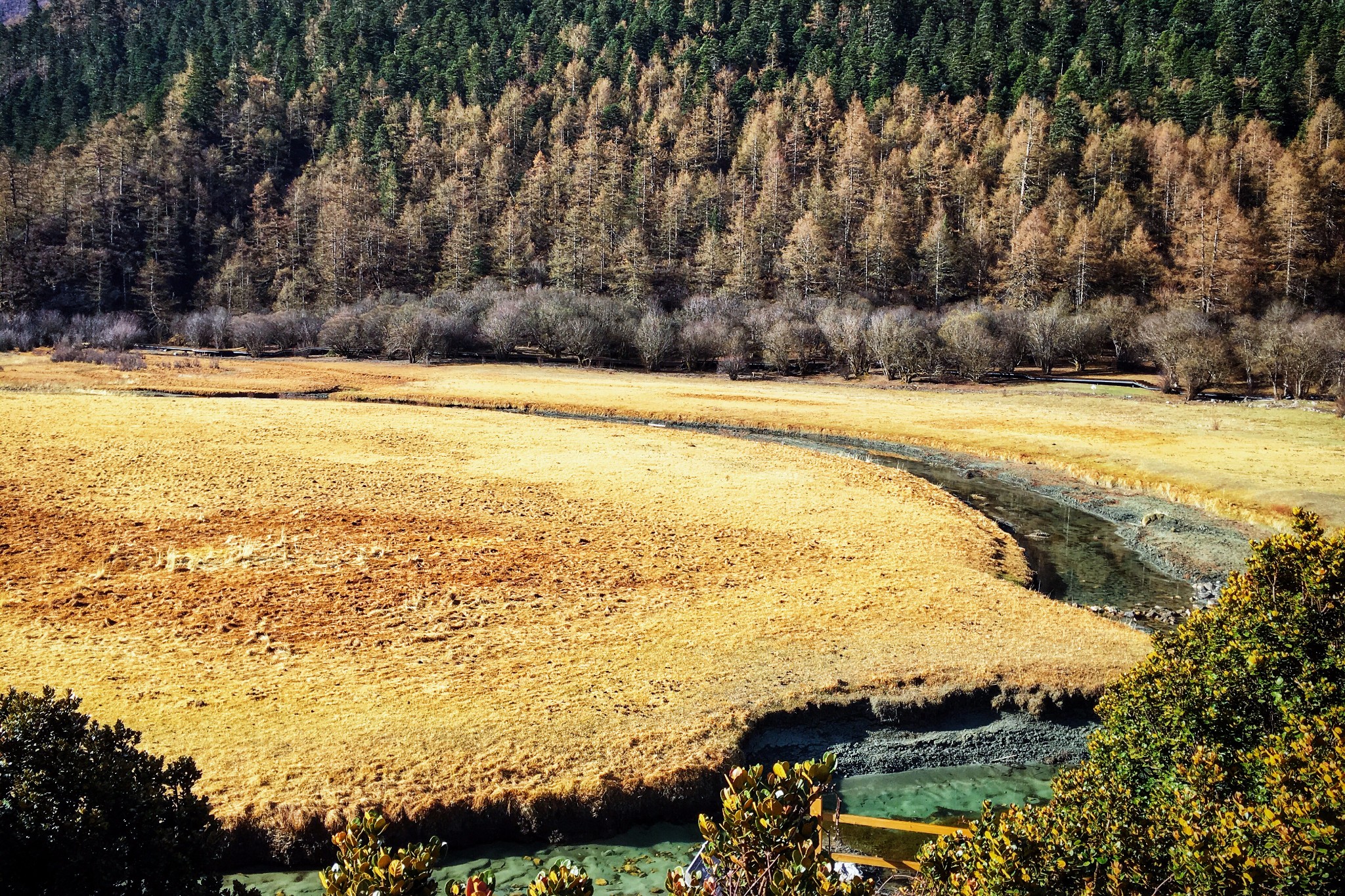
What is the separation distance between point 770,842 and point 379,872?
194 cm

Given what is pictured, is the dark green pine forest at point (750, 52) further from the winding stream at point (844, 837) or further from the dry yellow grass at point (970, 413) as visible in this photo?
the winding stream at point (844, 837)

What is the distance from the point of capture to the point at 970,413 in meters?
47.5

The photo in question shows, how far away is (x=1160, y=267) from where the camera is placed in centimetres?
9325

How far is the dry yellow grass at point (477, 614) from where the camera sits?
34.1 ft

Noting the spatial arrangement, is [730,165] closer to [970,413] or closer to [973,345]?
[973,345]

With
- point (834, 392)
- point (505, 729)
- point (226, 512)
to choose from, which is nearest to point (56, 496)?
point (226, 512)

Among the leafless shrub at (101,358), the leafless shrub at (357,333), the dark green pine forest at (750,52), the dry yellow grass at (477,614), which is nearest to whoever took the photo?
the dry yellow grass at (477,614)

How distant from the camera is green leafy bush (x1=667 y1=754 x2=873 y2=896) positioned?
13.0 feet

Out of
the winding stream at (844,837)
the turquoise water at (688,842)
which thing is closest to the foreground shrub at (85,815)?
the turquoise water at (688,842)

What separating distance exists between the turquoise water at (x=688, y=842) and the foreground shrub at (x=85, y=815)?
8.59 feet

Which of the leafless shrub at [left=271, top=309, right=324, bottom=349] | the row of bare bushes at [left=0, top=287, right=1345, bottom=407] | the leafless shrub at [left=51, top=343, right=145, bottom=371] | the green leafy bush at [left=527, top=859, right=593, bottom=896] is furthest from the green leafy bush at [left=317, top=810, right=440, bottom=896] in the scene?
the leafless shrub at [left=271, top=309, right=324, bottom=349]

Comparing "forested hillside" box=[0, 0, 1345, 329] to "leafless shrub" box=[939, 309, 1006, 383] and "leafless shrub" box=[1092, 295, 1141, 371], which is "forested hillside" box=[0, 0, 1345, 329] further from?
"leafless shrub" box=[939, 309, 1006, 383]

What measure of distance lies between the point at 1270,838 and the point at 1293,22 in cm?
17277

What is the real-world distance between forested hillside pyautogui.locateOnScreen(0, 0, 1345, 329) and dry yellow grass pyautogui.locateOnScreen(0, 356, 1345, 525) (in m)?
37.2
